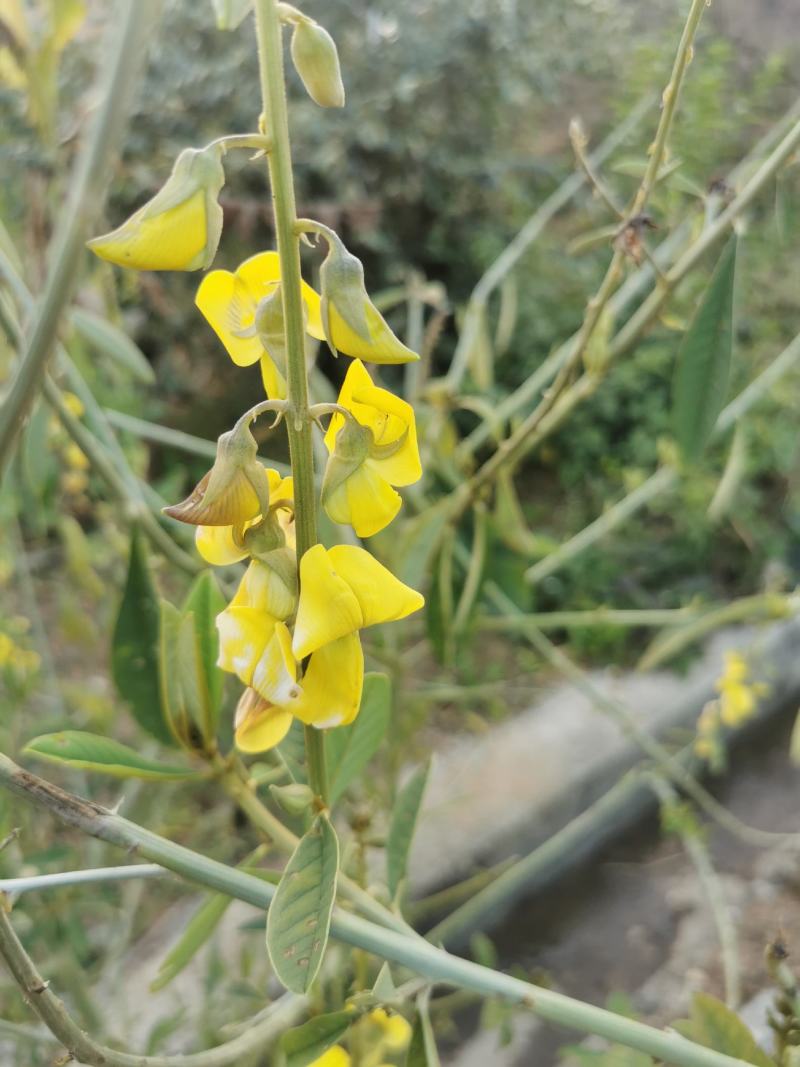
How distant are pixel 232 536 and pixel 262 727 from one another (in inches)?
2.5

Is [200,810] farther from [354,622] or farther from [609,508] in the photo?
[354,622]

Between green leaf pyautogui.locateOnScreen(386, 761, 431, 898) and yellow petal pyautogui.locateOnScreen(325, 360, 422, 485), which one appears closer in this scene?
yellow petal pyautogui.locateOnScreen(325, 360, 422, 485)

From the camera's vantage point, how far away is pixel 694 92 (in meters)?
1.84

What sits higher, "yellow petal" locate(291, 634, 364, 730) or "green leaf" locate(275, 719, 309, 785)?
"yellow petal" locate(291, 634, 364, 730)

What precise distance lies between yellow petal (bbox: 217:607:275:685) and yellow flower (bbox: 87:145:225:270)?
83 mm

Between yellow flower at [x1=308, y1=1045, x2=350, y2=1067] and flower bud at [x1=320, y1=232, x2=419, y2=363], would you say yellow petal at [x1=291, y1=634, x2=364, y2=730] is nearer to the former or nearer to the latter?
flower bud at [x1=320, y1=232, x2=419, y2=363]

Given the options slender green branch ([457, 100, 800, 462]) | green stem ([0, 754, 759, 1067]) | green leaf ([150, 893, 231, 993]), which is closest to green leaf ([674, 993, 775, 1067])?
green stem ([0, 754, 759, 1067])

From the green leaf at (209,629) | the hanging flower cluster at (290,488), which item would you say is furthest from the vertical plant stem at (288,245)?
the green leaf at (209,629)

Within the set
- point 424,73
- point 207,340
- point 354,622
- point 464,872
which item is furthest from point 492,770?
point 424,73

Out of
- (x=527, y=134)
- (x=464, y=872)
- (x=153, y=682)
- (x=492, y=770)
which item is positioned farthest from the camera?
(x=527, y=134)

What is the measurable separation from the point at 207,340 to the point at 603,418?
2.77 feet

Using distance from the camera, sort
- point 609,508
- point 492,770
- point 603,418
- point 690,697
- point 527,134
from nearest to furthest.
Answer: point 609,508 → point 492,770 → point 690,697 → point 603,418 → point 527,134

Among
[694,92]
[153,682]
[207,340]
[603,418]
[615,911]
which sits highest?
[694,92]

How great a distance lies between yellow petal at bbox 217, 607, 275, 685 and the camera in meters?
0.21
